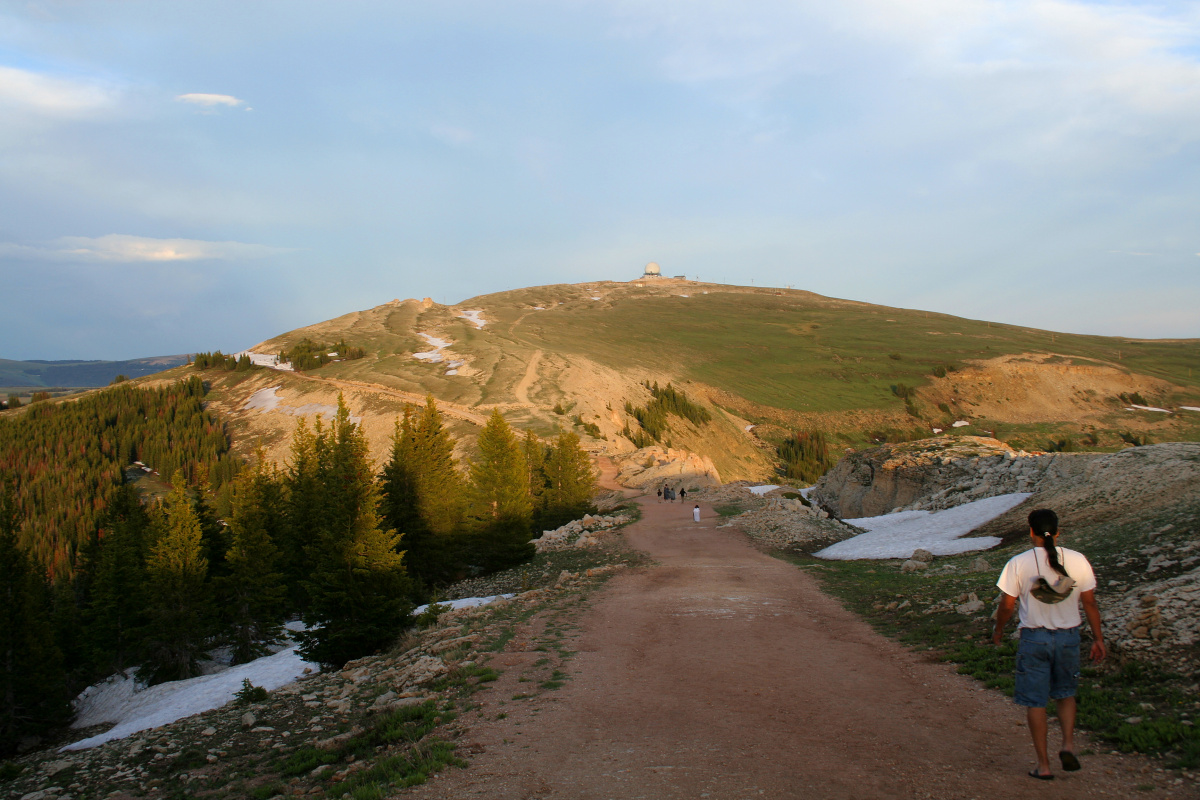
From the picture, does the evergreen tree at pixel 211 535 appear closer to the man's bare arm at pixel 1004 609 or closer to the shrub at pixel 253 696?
the shrub at pixel 253 696

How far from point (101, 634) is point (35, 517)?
59.9 meters

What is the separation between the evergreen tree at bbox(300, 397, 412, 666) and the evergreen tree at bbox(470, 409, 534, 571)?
1265 centimetres

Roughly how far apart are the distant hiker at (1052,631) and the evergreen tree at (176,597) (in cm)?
3412

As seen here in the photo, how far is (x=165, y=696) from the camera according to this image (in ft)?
81.4

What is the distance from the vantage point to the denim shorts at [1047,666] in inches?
228

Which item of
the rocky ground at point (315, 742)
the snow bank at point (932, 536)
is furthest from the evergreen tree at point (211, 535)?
the snow bank at point (932, 536)

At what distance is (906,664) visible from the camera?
Answer: 33.0 ft

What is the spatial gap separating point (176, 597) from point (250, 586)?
321 cm

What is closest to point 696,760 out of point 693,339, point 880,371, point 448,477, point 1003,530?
point 1003,530

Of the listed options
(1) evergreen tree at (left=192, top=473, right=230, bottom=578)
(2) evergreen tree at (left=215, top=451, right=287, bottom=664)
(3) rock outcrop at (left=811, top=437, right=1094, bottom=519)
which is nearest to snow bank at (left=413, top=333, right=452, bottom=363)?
(1) evergreen tree at (left=192, top=473, right=230, bottom=578)

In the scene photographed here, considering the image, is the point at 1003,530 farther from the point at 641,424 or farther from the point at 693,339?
the point at 693,339

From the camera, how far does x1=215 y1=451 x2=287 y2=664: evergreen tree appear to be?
3200cm

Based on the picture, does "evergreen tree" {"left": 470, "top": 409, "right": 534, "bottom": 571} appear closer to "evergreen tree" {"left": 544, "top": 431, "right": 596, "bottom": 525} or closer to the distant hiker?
"evergreen tree" {"left": 544, "top": 431, "right": 596, "bottom": 525}

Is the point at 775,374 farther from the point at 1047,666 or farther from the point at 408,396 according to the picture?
the point at 1047,666
